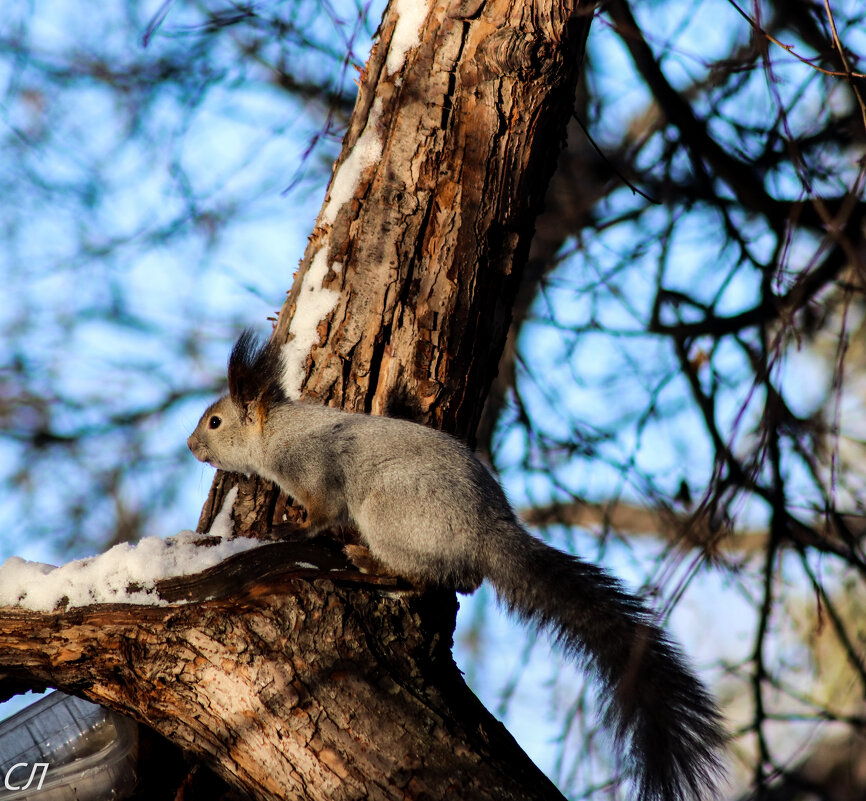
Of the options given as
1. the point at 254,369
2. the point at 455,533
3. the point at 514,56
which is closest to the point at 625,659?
the point at 455,533

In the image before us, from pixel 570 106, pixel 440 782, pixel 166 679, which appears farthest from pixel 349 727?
pixel 570 106

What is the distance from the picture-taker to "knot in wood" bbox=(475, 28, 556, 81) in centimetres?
287

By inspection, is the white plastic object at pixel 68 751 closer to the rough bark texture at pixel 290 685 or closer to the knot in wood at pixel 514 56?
the rough bark texture at pixel 290 685

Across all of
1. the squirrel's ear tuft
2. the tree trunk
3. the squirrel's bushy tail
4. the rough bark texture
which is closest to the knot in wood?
the tree trunk

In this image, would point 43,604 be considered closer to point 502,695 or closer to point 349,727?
point 349,727

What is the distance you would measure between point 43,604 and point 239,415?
107 cm

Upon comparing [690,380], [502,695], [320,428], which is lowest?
[502,695]

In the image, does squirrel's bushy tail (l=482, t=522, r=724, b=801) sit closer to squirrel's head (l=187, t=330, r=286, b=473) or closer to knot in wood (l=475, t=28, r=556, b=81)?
squirrel's head (l=187, t=330, r=286, b=473)

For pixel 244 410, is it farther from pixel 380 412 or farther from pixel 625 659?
pixel 625 659

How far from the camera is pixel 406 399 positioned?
2.86 metres

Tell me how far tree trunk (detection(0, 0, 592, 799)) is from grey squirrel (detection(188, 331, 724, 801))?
0.14 metres

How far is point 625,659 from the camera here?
2.13m

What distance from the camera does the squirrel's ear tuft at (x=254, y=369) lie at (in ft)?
9.73

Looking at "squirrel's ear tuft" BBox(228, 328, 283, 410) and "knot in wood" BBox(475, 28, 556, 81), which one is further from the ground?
"knot in wood" BBox(475, 28, 556, 81)
